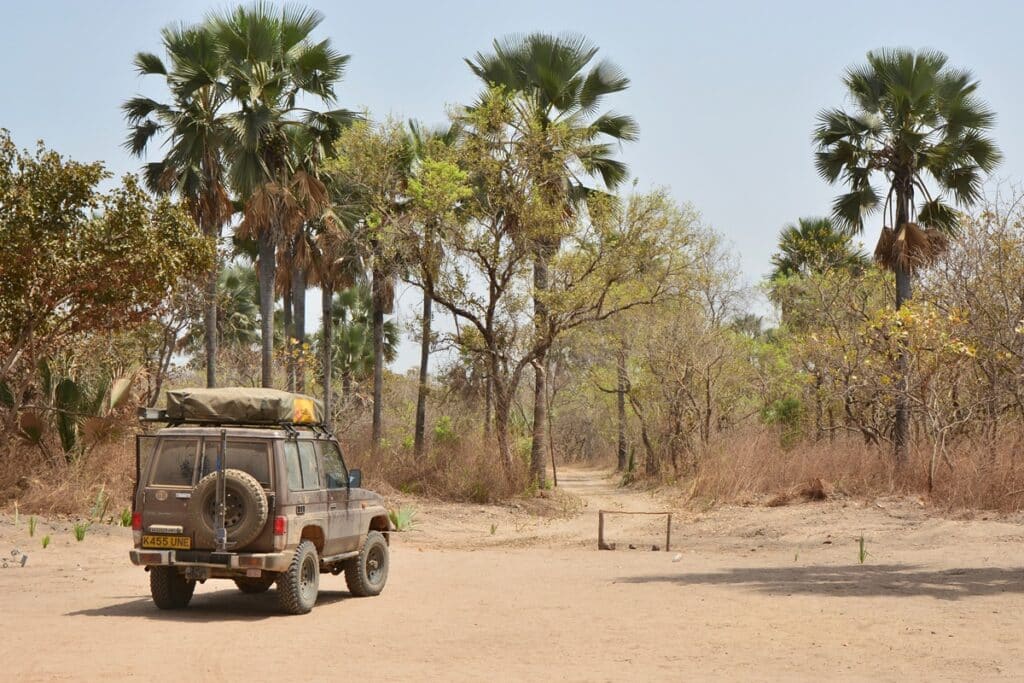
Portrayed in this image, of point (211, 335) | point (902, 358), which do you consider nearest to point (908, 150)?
point (902, 358)

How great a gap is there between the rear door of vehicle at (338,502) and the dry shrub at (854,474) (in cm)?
1351

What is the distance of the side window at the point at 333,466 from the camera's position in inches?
510

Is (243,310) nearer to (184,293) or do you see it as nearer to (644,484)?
(184,293)

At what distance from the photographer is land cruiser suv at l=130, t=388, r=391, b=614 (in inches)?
454

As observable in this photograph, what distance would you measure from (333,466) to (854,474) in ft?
54.0

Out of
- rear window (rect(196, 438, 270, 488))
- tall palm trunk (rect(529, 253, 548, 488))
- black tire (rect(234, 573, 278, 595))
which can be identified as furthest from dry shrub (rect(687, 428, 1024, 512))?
rear window (rect(196, 438, 270, 488))

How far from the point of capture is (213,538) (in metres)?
11.5

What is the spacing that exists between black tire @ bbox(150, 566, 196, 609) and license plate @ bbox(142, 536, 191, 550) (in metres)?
0.31

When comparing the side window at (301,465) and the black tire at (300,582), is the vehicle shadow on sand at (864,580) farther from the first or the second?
the side window at (301,465)

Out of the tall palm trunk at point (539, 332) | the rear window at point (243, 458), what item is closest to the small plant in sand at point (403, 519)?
the tall palm trunk at point (539, 332)

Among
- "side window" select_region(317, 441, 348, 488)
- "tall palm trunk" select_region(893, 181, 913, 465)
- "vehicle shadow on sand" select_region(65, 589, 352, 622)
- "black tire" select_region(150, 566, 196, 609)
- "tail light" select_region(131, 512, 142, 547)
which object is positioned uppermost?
"tall palm trunk" select_region(893, 181, 913, 465)

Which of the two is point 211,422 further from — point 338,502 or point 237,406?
point 338,502

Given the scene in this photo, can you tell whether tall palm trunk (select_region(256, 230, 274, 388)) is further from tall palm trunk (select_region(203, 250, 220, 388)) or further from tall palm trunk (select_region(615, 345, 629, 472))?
tall palm trunk (select_region(615, 345, 629, 472))

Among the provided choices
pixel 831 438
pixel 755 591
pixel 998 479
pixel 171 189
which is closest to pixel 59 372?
pixel 171 189
